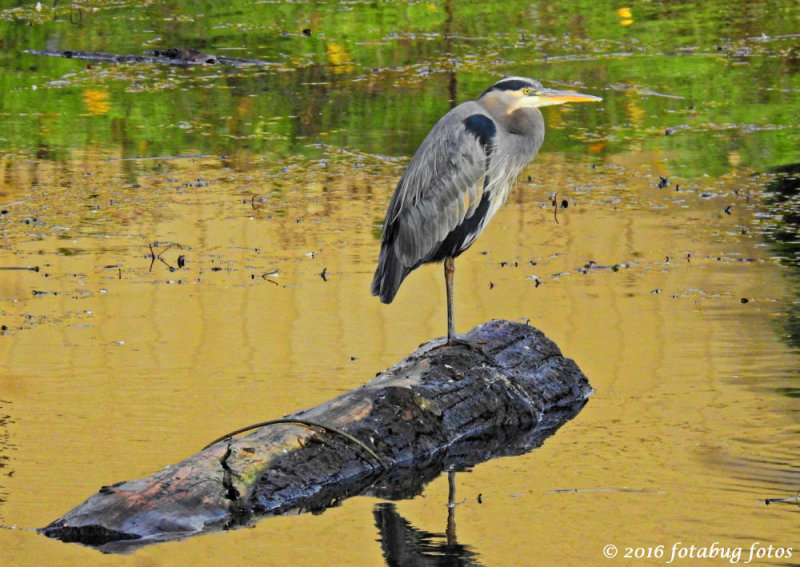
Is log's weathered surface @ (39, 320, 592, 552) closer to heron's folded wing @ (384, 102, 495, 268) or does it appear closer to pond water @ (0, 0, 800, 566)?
pond water @ (0, 0, 800, 566)

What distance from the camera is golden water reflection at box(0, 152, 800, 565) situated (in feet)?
19.7

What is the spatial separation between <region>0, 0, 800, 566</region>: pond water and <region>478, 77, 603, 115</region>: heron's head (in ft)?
4.03

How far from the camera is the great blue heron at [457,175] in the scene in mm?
7668

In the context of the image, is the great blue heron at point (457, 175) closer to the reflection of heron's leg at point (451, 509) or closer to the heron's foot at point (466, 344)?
the heron's foot at point (466, 344)

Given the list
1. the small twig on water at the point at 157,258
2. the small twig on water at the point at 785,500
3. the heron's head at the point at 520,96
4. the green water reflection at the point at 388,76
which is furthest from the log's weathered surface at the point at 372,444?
the green water reflection at the point at 388,76

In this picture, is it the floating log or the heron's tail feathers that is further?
the floating log

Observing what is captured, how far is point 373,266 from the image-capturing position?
9422 millimetres

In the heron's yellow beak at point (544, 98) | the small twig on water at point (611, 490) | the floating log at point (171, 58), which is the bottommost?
the small twig on water at point (611, 490)

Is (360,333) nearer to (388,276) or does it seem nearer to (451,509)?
(388,276)

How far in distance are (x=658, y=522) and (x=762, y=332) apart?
2.62m

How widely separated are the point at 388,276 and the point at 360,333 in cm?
72

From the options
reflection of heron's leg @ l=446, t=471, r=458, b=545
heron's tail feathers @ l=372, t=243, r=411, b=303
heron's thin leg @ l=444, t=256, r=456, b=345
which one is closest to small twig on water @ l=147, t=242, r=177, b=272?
heron's tail feathers @ l=372, t=243, r=411, b=303

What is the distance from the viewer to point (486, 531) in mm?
5867

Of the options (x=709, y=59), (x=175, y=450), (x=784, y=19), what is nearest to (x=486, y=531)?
(x=175, y=450)
